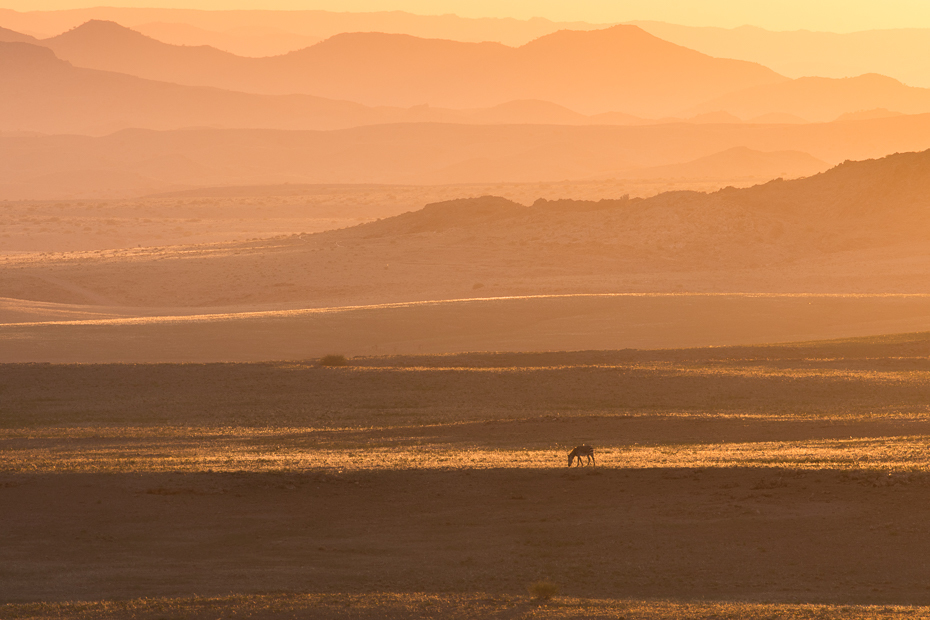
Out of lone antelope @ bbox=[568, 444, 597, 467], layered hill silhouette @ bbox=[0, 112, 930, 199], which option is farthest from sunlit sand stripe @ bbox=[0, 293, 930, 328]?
layered hill silhouette @ bbox=[0, 112, 930, 199]

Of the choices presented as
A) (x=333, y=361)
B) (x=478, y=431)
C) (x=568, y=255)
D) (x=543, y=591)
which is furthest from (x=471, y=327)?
(x=568, y=255)

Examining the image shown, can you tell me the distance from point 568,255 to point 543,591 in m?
47.0

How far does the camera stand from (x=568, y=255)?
→ 5622cm

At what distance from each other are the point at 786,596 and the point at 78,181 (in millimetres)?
149713

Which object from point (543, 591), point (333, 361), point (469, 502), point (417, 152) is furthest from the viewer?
point (417, 152)

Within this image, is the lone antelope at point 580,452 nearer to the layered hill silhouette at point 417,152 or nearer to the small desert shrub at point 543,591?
the small desert shrub at point 543,591

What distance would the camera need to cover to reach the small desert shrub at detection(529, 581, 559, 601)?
9.78 meters

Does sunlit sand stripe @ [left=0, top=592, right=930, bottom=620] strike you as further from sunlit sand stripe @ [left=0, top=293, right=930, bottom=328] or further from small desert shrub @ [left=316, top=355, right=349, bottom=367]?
sunlit sand stripe @ [left=0, top=293, right=930, bottom=328]

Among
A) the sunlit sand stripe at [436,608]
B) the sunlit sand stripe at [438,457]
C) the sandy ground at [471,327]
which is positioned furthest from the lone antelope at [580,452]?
the sandy ground at [471,327]

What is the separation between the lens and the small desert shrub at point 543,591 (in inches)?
385

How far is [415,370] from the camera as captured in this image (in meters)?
24.3

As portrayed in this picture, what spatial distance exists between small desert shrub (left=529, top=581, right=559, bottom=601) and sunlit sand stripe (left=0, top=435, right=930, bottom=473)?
14.6 feet

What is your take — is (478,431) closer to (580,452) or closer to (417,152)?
(580,452)

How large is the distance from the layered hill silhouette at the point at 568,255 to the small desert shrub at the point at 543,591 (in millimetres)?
33591
